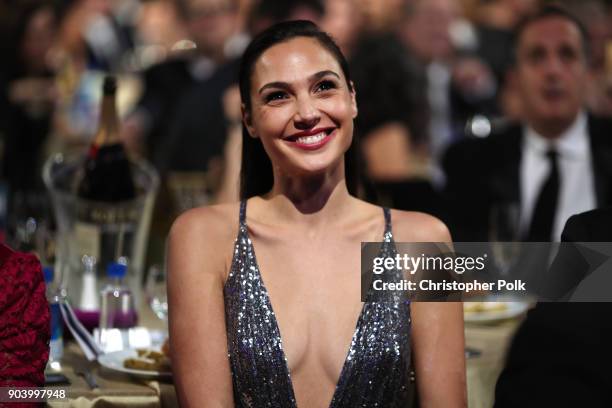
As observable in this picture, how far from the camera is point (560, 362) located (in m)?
1.09

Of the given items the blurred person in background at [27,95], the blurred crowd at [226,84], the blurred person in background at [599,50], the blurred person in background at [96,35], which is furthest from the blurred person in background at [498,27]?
the blurred person in background at [27,95]

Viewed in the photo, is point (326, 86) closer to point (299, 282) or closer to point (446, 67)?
point (299, 282)

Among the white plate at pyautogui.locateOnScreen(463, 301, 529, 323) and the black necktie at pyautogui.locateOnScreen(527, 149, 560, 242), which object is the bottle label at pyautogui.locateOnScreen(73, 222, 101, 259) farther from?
the black necktie at pyautogui.locateOnScreen(527, 149, 560, 242)

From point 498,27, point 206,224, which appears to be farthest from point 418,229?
point 498,27

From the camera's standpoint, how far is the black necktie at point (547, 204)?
3961mm

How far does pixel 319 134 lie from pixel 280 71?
0.52 ft

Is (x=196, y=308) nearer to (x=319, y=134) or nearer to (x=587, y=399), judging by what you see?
(x=319, y=134)

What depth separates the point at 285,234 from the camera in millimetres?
2279

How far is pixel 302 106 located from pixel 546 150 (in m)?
2.21

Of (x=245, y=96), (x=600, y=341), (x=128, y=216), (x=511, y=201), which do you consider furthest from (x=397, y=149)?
(x=600, y=341)

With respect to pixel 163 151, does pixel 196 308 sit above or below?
below

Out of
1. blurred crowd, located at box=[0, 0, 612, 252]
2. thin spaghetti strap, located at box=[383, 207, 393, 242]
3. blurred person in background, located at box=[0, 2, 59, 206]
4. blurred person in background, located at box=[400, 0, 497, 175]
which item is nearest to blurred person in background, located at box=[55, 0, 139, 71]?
blurred crowd, located at box=[0, 0, 612, 252]

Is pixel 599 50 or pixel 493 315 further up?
pixel 599 50

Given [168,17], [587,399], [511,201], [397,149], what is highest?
[168,17]
